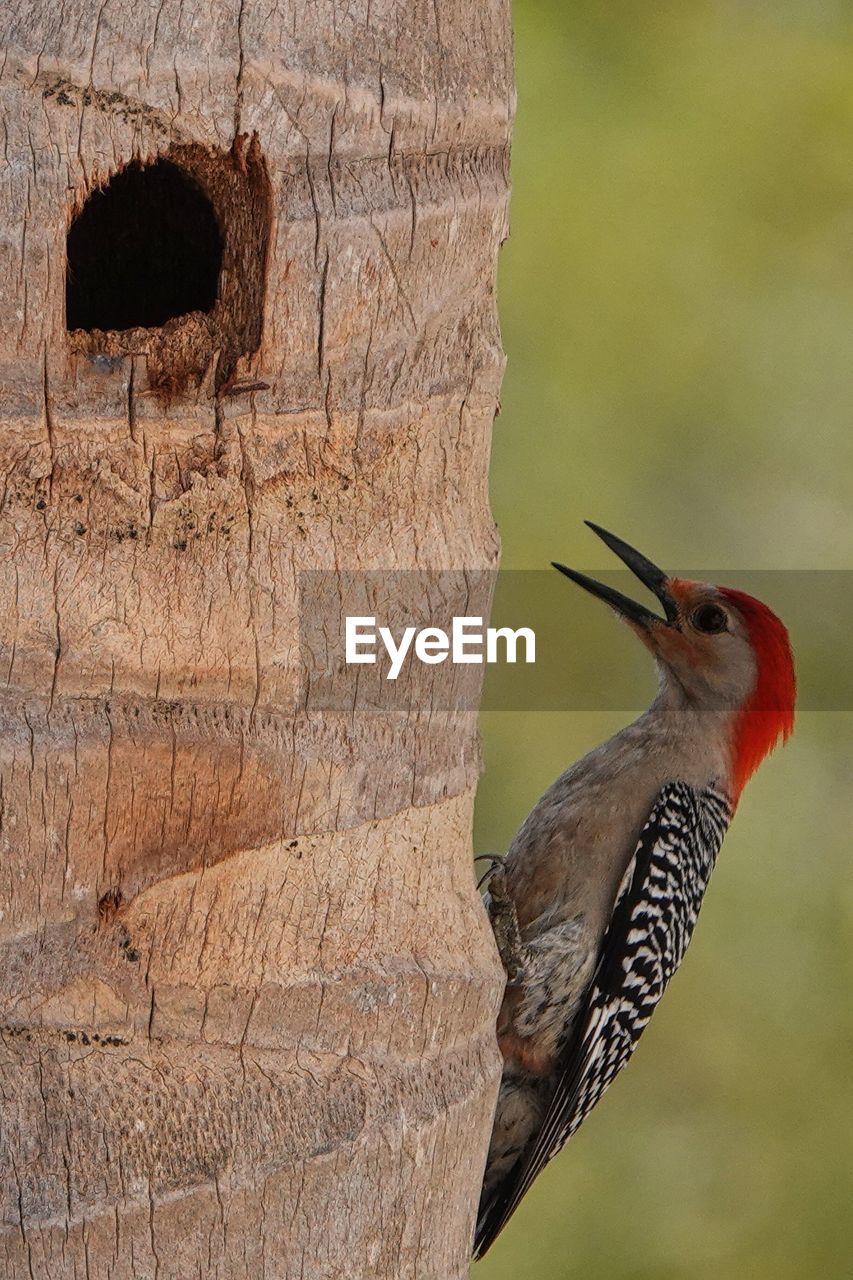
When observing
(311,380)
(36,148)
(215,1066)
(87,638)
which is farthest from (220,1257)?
(36,148)

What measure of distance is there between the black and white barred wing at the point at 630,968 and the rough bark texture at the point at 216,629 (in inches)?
62.6

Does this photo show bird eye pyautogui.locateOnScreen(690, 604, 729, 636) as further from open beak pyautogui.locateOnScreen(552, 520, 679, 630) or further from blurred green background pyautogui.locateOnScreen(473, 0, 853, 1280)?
blurred green background pyautogui.locateOnScreen(473, 0, 853, 1280)

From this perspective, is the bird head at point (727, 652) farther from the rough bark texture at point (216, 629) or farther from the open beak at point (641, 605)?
the rough bark texture at point (216, 629)

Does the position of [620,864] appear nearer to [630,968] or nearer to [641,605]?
[630,968]

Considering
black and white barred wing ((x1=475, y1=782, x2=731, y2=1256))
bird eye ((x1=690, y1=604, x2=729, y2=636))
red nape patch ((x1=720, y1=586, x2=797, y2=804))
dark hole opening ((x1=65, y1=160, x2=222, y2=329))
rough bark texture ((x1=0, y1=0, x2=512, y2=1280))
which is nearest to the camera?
rough bark texture ((x1=0, y1=0, x2=512, y2=1280))

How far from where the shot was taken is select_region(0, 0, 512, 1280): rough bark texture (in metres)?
2.88

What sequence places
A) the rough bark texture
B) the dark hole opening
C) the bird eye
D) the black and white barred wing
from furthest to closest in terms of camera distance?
1. the bird eye
2. the black and white barred wing
3. the dark hole opening
4. the rough bark texture

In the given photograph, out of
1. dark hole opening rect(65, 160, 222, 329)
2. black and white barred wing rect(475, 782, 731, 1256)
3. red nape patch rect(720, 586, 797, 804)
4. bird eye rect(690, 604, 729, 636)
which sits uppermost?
dark hole opening rect(65, 160, 222, 329)

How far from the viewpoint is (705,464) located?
736 cm

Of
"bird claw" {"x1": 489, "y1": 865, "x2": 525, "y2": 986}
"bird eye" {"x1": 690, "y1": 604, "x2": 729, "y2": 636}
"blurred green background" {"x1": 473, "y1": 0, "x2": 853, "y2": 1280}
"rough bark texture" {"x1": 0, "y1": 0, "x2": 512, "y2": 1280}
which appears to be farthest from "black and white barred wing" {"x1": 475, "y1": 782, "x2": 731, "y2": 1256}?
"blurred green background" {"x1": 473, "y1": 0, "x2": 853, "y2": 1280}

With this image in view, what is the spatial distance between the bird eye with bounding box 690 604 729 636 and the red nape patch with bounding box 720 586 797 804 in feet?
0.18

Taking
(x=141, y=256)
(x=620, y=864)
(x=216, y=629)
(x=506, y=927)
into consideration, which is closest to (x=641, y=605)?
(x=620, y=864)

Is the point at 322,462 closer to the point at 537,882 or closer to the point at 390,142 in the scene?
the point at 390,142

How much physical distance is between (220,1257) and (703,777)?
103 inches
